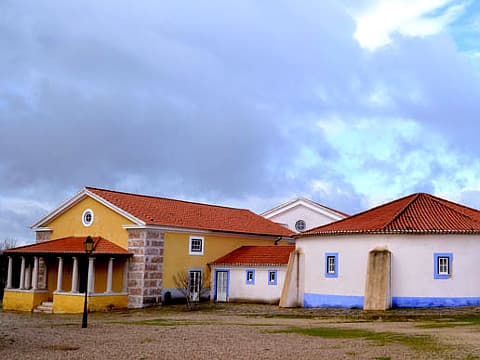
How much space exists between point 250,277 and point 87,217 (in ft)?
30.9

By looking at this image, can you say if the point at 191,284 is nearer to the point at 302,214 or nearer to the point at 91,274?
the point at 91,274

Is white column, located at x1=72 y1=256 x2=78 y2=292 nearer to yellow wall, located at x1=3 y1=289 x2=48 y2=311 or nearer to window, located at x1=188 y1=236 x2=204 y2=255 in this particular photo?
yellow wall, located at x1=3 y1=289 x2=48 y2=311

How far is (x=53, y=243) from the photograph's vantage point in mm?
34531

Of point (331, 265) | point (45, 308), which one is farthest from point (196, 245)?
point (331, 265)

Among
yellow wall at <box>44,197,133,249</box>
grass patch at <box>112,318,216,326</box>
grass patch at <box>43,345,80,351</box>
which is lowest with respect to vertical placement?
grass patch at <box>43,345,80,351</box>

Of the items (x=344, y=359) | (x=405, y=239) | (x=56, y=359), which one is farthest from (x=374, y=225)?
(x=56, y=359)

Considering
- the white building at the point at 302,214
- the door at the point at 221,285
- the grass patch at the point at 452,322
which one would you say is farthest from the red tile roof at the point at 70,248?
the white building at the point at 302,214

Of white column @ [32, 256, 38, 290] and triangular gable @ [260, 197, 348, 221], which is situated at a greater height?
triangular gable @ [260, 197, 348, 221]

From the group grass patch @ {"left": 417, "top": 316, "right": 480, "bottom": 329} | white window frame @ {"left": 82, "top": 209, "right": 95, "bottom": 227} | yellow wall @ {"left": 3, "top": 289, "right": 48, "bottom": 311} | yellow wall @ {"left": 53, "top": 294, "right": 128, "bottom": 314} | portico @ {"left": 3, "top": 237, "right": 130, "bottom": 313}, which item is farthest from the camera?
white window frame @ {"left": 82, "top": 209, "right": 95, "bottom": 227}

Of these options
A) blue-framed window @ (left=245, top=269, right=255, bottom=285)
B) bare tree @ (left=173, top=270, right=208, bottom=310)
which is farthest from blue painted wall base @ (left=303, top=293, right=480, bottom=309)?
bare tree @ (left=173, top=270, right=208, bottom=310)

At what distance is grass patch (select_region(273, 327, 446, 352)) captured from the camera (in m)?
15.8

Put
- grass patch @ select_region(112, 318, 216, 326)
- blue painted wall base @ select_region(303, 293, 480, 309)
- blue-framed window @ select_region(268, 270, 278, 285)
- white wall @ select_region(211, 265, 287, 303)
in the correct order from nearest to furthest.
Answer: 1. grass patch @ select_region(112, 318, 216, 326)
2. blue painted wall base @ select_region(303, 293, 480, 309)
3. white wall @ select_region(211, 265, 287, 303)
4. blue-framed window @ select_region(268, 270, 278, 285)

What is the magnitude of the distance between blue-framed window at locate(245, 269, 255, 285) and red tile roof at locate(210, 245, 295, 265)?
43 cm

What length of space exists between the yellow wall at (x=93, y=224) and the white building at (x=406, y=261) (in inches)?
428
